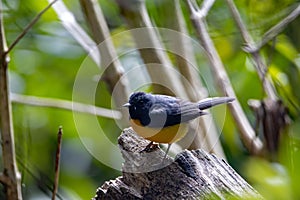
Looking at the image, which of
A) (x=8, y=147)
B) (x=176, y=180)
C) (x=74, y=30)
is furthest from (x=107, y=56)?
(x=176, y=180)

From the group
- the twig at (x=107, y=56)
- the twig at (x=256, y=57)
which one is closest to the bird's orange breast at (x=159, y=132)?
A: the twig at (x=256, y=57)

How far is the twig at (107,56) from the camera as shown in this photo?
1446 millimetres

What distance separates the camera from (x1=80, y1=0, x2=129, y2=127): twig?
145 centimetres

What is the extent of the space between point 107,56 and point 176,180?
77 cm

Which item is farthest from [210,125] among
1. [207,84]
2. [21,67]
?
[21,67]

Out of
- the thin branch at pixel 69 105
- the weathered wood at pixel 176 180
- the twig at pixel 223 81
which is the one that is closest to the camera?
the weathered wood at pixel 176 180

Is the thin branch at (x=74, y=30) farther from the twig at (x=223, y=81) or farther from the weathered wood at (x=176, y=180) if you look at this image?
the weathered wood at (x=176, y=180)

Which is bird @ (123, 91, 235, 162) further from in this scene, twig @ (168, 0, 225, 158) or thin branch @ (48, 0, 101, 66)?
thin branch @ (48, 0, 101, 66)

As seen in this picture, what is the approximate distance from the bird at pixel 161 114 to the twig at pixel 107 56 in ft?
1.40

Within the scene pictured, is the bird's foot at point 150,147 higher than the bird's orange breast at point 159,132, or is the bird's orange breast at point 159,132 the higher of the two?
the bird's orange breast at point 159,132

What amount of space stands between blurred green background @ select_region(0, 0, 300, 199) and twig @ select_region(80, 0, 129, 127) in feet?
0.36

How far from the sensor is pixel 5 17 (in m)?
1.68

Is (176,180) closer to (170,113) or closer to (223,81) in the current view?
(170,113)

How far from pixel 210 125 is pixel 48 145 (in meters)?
0.54
